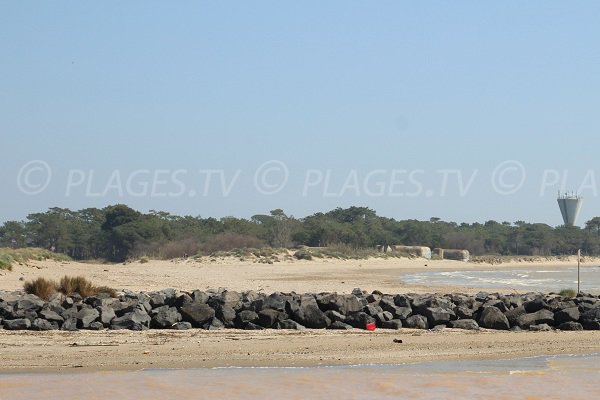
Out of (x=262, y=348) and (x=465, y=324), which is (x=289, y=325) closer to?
(x=262, y=348)

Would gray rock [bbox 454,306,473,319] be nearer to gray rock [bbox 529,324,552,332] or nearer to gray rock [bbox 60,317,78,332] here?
gray rock [bbox 529,324,552,332]

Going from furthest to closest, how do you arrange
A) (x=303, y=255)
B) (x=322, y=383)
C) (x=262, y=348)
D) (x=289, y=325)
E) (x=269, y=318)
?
(x=303, y=255)
(x=269, y=318)
(x=289, y=325)
(x=262, y=348)
(x=322, y=383)

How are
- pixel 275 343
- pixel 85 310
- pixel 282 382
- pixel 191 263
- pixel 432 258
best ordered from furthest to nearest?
pixel 432 258 < pixel 191 263 < pixel 85 310 < pixel 275 343 < pixel 282 382

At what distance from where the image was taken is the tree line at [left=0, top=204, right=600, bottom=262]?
6031 cm

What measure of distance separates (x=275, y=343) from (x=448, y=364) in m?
2.85

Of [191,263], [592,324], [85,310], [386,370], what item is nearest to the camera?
[386,370]

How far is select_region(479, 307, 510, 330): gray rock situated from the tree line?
34357 mm

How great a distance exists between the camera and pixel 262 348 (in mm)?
13758

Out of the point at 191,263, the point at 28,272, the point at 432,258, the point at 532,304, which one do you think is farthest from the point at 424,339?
the point at 432,258

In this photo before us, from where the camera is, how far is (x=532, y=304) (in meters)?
17.9

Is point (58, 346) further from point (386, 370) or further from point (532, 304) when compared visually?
point (532, 304)

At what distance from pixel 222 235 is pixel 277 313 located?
44609 millimetres

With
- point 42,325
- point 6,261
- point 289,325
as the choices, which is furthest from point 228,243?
point 42,325

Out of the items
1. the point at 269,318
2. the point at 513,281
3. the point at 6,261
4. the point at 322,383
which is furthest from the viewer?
the point at 513,281
